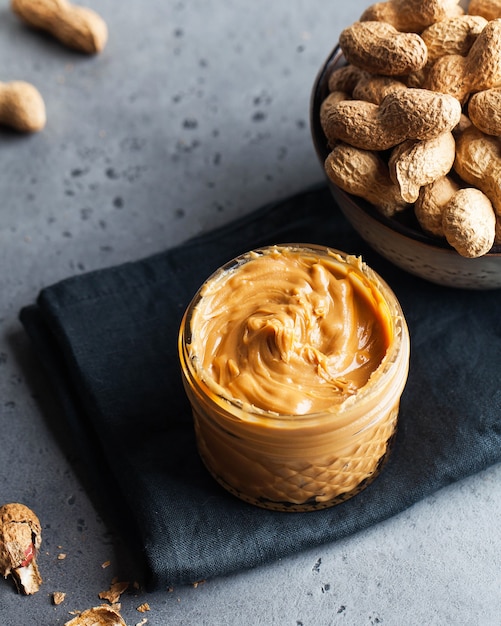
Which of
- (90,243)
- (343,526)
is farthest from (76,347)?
(343,526)

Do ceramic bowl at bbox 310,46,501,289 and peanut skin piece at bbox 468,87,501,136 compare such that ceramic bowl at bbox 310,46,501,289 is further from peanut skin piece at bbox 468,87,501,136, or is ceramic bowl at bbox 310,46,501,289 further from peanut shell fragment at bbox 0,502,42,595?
peanut shell fragment at bbox 0,502,42,595

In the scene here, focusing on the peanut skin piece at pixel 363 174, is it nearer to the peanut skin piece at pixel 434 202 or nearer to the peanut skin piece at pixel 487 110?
the peanut skin piece at pixel 434 202

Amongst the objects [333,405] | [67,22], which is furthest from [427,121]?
[67,22]

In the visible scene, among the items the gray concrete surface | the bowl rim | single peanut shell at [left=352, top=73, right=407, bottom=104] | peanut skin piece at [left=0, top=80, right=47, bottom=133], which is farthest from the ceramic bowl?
peanut skin piece at [left=0, top=80, right=47, bottom=133]

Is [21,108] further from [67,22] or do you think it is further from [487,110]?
[487,110]

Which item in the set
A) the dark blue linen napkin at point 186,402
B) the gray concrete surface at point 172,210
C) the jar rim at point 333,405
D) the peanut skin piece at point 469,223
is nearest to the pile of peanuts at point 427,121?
→ the peanut skin piece at point 469,223

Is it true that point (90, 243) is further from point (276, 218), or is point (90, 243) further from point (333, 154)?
point (333, 154)
